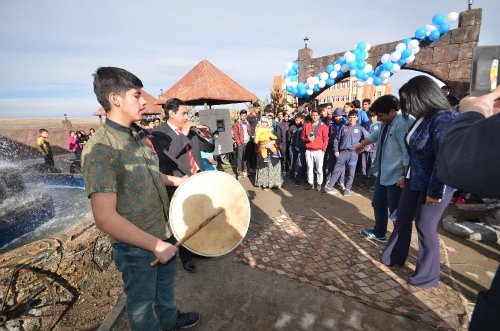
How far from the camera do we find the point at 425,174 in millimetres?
2568

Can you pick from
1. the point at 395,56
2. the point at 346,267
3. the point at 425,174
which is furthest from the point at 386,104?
the point at 395,56

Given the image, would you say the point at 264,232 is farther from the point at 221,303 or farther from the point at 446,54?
the point at 446,54

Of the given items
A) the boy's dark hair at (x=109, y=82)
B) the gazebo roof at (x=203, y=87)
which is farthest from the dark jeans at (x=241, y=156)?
the boy's dark hair at (x=109, y=82)

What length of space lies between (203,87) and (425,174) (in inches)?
220

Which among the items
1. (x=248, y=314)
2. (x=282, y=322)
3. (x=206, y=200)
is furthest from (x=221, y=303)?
(x=206, y=200)

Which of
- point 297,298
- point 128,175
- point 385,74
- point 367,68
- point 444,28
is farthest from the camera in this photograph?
point 367,68

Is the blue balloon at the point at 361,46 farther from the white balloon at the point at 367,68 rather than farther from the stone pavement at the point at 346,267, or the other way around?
the stone pavement at the point at 346,267

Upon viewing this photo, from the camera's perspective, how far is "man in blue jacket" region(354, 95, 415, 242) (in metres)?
3.14

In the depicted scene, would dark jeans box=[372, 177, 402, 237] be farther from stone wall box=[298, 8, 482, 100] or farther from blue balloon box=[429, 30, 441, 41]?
blue balloon box=[429, 30, 441, 41]

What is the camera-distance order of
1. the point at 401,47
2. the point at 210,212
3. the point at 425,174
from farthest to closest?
the point at 401,47 → the point at 425,174 → the point at 210,212

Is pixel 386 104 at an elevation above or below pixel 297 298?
above

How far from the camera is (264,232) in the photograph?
4277mm

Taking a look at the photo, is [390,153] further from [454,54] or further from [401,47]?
[454,54]

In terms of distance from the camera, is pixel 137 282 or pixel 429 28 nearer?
pixel 137 282
